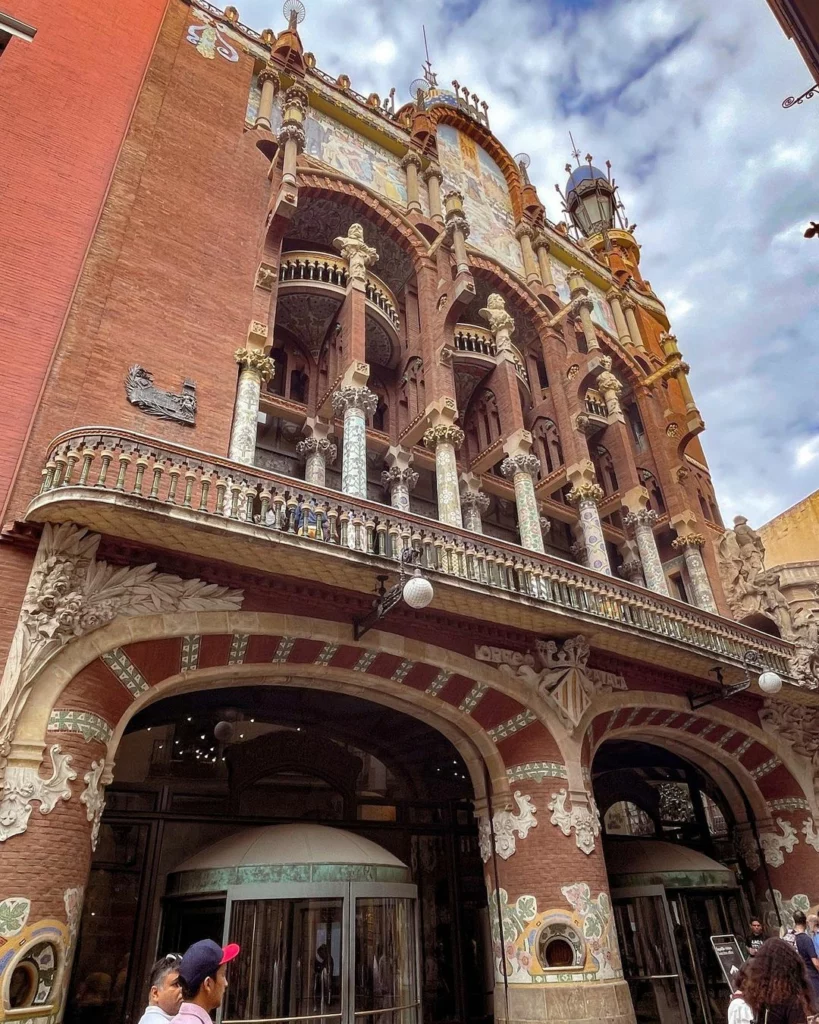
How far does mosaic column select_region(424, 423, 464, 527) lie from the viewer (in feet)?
39.8

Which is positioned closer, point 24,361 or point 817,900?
point 24,361

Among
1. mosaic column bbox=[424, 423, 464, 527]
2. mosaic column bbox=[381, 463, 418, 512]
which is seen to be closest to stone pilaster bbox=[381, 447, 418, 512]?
mosaic column bbox=[381, 463, 418, 512]

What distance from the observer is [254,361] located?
11148 millimetres

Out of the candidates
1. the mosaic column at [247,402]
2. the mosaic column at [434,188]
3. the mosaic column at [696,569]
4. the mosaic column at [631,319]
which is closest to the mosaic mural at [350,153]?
the mosaic column at [434,188]

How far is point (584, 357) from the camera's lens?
1673 centimetres

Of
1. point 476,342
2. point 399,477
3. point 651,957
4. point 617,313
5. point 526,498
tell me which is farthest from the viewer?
point 617,313

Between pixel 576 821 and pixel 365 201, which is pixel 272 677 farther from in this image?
pixel 365 201

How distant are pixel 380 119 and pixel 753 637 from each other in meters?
16.5

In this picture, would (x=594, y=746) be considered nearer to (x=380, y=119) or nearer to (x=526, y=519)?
(x=526, y=519)

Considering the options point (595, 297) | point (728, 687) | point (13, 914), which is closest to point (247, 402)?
point (13, 914)

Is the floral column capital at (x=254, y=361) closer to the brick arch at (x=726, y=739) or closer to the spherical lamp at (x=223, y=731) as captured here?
the spherical lamp at (x=223, y=731)

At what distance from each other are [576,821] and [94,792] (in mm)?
6527

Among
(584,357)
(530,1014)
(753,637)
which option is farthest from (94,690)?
(584,357)

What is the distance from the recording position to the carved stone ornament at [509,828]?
959 cm
